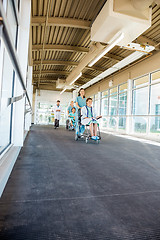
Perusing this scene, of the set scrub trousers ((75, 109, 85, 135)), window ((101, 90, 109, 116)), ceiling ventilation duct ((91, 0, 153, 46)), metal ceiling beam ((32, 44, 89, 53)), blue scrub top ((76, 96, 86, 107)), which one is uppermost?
metal ceiling beam ((32, 44, 89, 53))

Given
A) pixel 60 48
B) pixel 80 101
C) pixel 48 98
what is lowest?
pixel 80 101

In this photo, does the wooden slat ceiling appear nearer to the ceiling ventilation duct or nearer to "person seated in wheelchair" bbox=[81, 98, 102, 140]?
the ceiling ventilation duct

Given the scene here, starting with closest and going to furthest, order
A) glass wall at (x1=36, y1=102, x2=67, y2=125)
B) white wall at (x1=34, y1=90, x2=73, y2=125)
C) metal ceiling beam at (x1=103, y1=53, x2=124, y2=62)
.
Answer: metal ceiling beam at (x1=103, y1=53, x2=124, y2=62) → white wall at (x1=34, y1=90, x2=73, y2=125) → glass wall at (x1=36, y1=102, x2=67, y2=125)

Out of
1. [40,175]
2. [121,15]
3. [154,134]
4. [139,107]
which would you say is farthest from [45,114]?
[40,175]

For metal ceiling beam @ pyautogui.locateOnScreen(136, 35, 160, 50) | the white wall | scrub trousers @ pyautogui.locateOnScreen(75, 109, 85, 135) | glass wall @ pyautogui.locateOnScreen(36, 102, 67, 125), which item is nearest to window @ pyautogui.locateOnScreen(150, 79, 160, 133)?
metal ceiling beam @ pyautogui.locateOnScreen(136, 35, 160, 50)

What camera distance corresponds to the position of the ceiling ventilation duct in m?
3.97

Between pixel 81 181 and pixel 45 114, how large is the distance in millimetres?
16186

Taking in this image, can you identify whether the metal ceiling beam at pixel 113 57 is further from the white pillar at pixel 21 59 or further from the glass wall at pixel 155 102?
the white pillar at pixel 21 59

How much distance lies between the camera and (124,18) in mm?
4039

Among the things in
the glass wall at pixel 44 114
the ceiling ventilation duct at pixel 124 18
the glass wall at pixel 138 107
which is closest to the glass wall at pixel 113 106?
the glass wall at pixel 138 107

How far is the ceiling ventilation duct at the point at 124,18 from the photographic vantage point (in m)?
3.97

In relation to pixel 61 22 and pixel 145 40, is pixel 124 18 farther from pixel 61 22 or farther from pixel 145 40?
pixel 145 40

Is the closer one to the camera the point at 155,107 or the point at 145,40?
the point at 145,40

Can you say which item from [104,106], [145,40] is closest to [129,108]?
[145,40]
